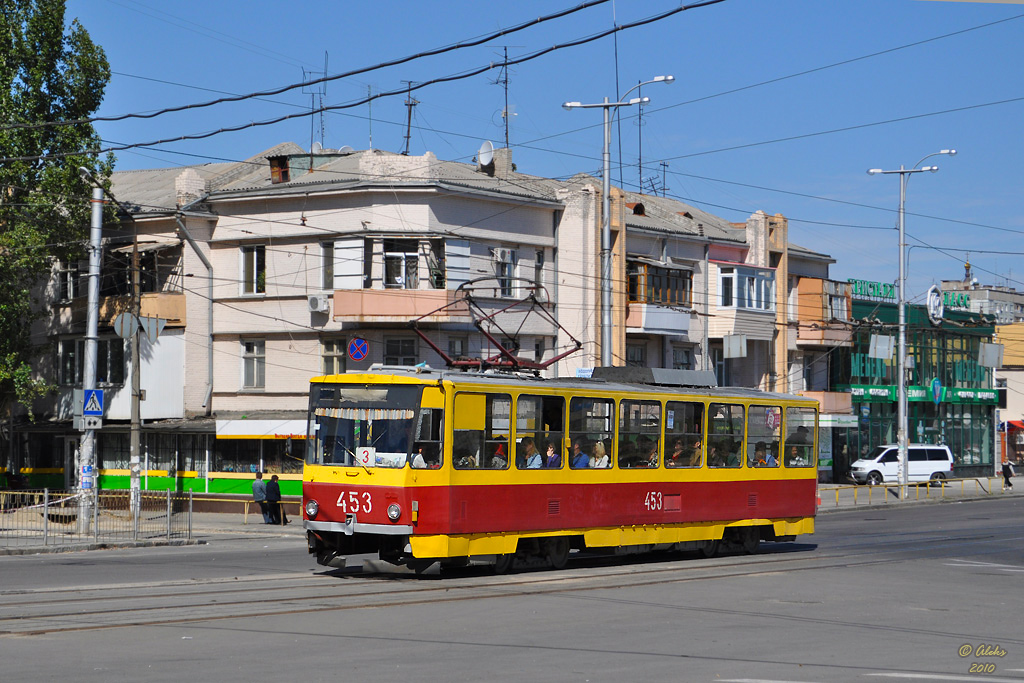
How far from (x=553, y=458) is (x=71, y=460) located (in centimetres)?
2822

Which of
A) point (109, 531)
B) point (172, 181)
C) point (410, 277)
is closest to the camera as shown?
point (109, 531)

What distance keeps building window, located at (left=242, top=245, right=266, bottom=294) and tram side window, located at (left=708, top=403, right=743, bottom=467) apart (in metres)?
21.3

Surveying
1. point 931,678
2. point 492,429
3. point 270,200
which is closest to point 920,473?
point 270,200

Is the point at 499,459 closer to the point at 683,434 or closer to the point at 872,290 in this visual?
the point at 683,434

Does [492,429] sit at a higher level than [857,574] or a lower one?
higher

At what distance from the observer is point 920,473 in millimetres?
53281

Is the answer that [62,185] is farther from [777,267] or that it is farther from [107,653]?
[777,267]

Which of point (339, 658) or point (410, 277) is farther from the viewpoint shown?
point (410, 277)

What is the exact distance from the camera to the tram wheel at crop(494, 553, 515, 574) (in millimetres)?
18297

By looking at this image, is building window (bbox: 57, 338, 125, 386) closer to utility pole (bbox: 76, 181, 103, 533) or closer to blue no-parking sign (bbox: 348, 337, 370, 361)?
blue no-parking sign (bbox: 348, 337, 370, 361)

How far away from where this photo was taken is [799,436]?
77.8ft

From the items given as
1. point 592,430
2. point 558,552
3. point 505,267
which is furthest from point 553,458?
point 505,267

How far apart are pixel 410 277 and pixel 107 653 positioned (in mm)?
27755

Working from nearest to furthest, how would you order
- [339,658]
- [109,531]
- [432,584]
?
[339,658], [432,584], [109,531]
